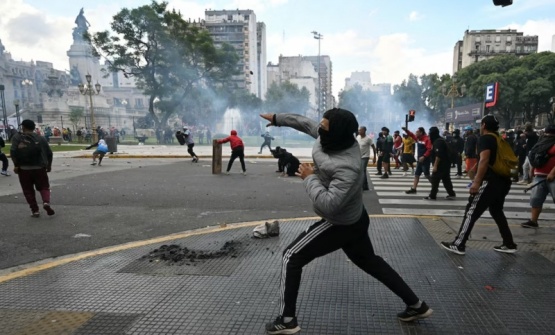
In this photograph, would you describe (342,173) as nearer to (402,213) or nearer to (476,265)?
(476,265)

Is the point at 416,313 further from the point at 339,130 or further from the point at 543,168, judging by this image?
the point at 543,168

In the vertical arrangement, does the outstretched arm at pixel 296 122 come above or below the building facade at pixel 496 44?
below

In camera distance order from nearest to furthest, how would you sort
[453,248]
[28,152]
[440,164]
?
[453,248] < [28,152] < [440,164]

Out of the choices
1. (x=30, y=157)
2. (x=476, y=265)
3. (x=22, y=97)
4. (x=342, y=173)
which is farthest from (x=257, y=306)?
(x=22, y=97)

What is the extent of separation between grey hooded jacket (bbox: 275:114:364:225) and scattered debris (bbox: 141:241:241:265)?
2225mm

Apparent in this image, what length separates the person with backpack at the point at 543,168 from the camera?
17.7 ft

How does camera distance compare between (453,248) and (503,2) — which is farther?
(503,2)

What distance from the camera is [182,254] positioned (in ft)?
15.0

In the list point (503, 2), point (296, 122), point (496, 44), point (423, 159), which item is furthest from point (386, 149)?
point (496, 44)

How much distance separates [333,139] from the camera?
260 cm

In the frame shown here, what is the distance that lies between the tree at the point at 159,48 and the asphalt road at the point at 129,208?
27.9 metres

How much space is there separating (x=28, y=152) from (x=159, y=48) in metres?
33.7

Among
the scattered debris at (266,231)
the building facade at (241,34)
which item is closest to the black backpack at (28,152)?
the scattered debris at (266,231)

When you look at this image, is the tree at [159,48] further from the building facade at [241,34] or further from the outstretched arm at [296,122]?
the building facade at [241,34]
